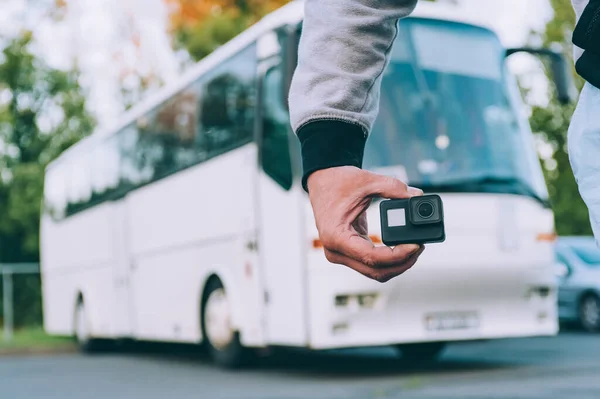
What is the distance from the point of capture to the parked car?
15.9 meters

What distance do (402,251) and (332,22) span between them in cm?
44

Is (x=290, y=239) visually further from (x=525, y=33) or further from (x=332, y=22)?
(x=525, y=33)

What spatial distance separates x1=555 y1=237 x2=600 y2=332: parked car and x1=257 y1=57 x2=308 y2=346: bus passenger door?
7.79 meters

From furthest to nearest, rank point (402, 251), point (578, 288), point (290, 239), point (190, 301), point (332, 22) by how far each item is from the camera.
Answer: point (578, 288)
point (190, 301)
point (290, 239)
point (332, 22)
point (402, 251)

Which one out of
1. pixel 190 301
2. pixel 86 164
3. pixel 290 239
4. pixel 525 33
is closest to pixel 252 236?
pixel 290 239

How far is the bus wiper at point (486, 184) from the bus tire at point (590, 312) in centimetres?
645

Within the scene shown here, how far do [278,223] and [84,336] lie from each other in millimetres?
8236

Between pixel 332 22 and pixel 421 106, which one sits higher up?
pixel 421 106

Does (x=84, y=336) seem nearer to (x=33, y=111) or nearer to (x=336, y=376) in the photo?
(x=336, y=376)

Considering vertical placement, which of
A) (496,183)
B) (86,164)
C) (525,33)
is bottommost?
(496,183)

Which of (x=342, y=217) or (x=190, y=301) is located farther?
(x=190, y=301)

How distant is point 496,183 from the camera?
9.49m

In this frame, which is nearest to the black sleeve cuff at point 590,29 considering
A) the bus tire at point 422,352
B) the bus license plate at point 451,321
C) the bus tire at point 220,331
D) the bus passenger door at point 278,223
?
the bus passenger door at point 278,223

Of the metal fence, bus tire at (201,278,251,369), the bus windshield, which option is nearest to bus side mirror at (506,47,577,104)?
the bus windshield
